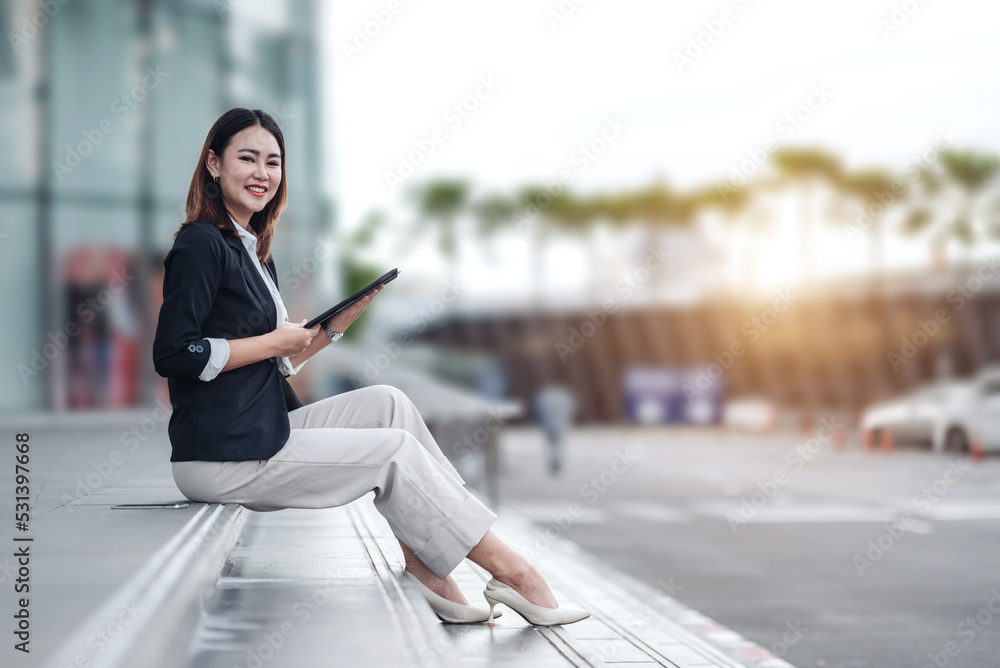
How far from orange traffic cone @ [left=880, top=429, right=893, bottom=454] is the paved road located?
131 inches

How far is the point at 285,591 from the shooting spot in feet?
11.3

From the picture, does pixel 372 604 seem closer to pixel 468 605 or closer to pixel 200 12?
pixel 468 605

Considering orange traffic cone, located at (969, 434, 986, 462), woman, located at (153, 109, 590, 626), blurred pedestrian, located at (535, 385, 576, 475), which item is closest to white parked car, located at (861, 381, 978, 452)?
orange traffic cone, located at (969, 434, 986, 462)

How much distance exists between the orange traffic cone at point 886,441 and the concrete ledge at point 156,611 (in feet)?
67.8

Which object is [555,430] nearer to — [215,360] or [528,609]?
[528,609]

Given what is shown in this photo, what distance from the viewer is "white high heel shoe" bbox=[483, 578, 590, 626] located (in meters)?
3.35

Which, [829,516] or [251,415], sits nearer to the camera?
[251,415]

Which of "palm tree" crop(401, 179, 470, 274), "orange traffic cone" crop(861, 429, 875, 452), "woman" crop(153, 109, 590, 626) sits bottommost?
"orange traffic cone" crop(861, 429, 875, 452)

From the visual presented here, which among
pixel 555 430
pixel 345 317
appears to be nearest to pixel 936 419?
pixel 555 430

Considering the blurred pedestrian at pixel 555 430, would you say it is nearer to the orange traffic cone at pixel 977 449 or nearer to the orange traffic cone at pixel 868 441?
the orange traffic cone at pixel 977 449

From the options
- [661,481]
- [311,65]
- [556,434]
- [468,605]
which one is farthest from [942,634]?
[311,65]

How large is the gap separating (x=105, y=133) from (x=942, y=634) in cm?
1293

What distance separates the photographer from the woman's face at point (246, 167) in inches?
135

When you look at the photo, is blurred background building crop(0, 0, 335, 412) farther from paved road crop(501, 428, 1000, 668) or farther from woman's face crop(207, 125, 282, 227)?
woman's face crop(207, 125, 282, 227)
